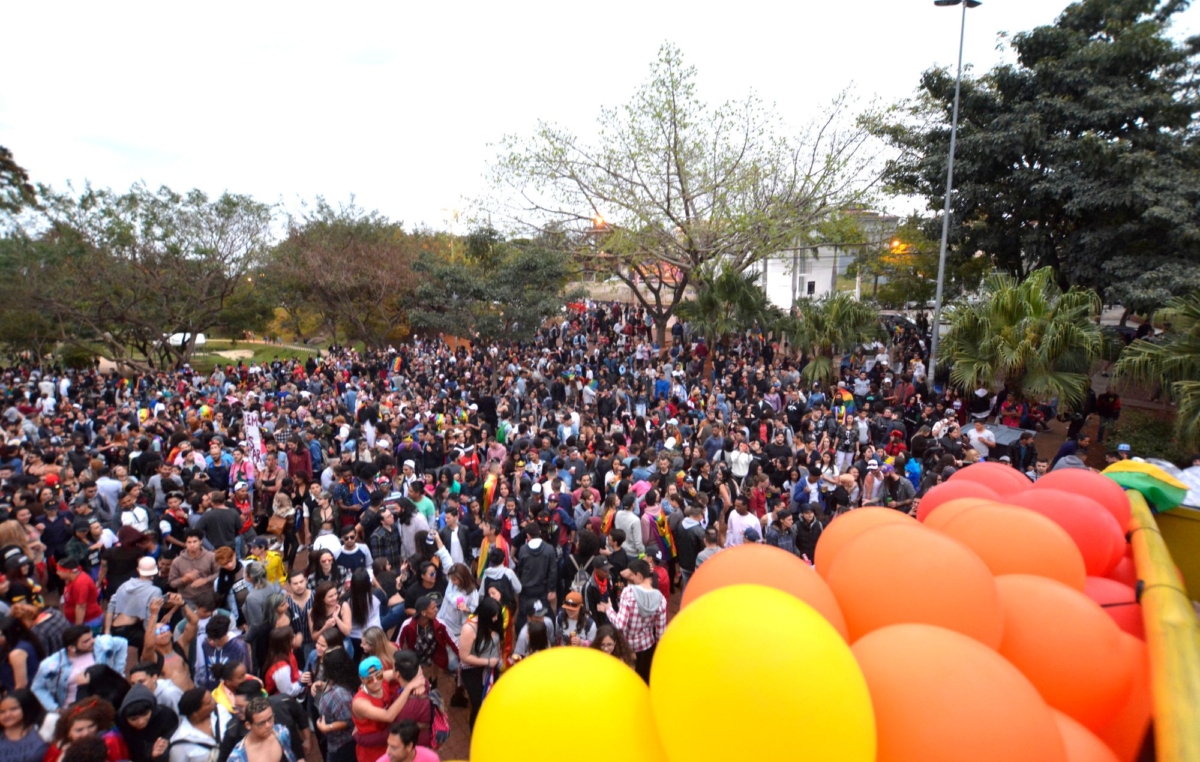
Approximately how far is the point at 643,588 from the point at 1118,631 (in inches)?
124

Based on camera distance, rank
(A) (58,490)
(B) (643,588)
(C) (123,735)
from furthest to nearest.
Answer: (A) (58,490)
(B) (643,588)
(C) (123,735)

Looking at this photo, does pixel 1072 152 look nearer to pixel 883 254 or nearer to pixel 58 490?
pixel 883 254

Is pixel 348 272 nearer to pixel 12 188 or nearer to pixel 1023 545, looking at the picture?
→ pixel 12 188

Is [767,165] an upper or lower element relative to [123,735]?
upper

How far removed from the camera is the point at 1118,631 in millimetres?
2275

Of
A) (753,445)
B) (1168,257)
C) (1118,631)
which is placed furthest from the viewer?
(1168,257)

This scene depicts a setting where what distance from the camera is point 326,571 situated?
5.46 meters

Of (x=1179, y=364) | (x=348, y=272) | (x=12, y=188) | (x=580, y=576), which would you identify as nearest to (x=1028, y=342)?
(x=1179, y=364)

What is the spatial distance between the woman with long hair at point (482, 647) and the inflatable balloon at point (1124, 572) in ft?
12.0

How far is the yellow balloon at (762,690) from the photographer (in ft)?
4.93

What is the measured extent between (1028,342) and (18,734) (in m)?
13.0

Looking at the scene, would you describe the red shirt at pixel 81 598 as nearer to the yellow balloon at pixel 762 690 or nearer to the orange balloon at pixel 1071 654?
the yellow balloon at pixel 762 690

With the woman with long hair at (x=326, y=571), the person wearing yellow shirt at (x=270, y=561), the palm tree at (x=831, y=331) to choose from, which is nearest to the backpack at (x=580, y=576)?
the woman with long hair at (x=326, y=571)

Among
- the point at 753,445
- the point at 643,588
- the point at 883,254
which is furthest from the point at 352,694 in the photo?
the point at 883,254
